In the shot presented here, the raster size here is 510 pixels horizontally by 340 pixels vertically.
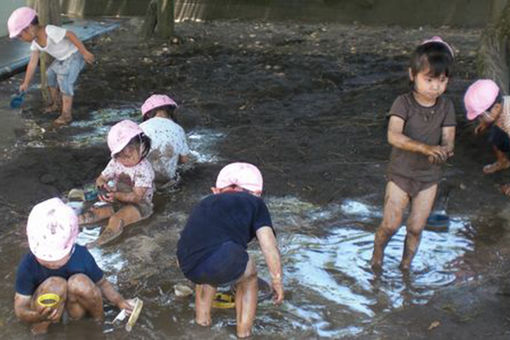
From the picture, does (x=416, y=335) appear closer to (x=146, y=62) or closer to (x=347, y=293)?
(x=347, y=293)

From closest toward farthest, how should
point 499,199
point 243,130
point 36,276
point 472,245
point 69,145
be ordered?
point 36,276 < point 472,245 < point 499,199 < point 69,145 < point 243,130

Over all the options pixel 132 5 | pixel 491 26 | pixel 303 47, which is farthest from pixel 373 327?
pixel 132 5

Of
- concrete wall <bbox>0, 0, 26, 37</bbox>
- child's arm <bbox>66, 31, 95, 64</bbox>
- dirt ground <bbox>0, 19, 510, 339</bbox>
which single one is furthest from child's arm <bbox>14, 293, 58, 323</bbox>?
concrete wall <bbox>0, 0, 26, 37</bbox>

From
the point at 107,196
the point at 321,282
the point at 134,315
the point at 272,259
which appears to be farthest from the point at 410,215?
the point at 107,196

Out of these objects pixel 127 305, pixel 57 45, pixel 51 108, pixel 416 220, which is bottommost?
pixel 51 108

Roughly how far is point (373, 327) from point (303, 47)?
29.9 feet

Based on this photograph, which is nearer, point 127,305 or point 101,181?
point 127,305

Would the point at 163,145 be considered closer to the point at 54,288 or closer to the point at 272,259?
the point at 54,288

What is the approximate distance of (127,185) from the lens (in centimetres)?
502

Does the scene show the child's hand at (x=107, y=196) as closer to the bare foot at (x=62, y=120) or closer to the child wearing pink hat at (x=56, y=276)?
the child wearing pink hat at (x=56, y=276)

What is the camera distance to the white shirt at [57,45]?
24.0 ft

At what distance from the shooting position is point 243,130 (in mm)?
7160

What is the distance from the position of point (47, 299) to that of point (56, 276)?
0.42ft

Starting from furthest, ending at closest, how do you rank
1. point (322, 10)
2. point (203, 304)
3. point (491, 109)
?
point (322, 10) < point (491, 109) < point (203, 304)
